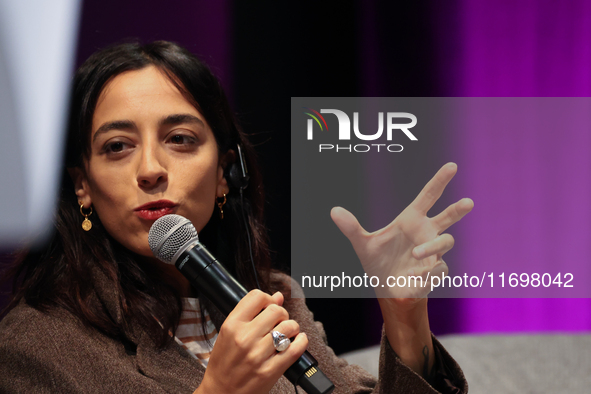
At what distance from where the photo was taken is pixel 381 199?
1.37m

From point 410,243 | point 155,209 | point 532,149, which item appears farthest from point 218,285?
point 532,149

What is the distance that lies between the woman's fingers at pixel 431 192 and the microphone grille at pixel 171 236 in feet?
1.88

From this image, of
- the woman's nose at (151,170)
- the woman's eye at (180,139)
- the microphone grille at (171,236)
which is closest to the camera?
the microphone grille at (171,236)

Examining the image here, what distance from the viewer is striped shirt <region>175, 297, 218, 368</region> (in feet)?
4.60

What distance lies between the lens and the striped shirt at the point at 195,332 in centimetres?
140

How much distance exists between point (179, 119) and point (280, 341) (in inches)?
26.7

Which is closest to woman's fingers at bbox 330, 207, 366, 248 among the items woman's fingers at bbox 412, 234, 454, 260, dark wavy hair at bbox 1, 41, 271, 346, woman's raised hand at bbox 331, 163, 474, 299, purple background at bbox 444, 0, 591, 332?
woman's raised hand at bbox 331, 163, 474, 299

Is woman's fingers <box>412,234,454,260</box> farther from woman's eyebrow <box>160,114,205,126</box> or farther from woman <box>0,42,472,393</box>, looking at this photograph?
woman's eyebrow <box>160,114,205,126</box>

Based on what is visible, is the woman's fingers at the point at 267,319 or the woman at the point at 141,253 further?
the woman at the point at 141,253

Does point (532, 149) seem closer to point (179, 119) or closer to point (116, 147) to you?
point (179, 119)

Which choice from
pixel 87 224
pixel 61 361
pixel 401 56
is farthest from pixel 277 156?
pixel 61 361

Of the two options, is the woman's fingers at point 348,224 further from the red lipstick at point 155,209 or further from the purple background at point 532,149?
the red lipstick at point 155,209

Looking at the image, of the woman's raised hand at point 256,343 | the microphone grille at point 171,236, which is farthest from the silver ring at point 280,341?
the microphone grille at point 171,236

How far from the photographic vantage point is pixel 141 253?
1.32 meters
